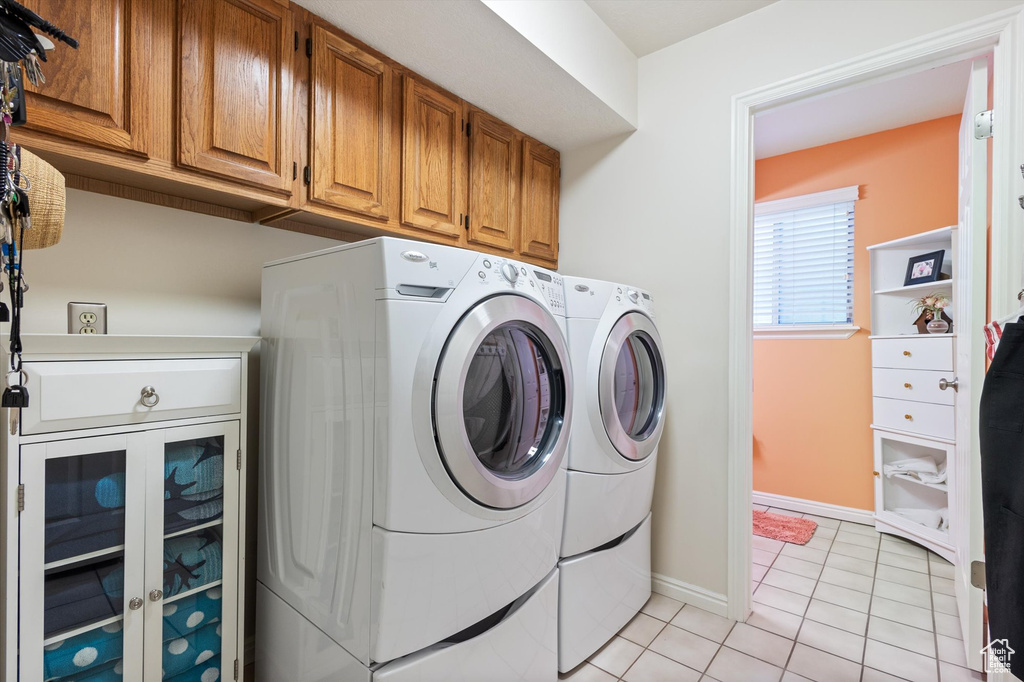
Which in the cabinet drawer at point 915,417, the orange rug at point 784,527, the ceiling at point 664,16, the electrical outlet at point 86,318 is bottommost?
the orange rug at point 784,527

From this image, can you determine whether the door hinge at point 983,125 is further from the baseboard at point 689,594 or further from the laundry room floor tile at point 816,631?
the baseboard at point 689,594

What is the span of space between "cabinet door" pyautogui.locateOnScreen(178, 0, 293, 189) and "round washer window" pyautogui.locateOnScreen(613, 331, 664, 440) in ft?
4.32

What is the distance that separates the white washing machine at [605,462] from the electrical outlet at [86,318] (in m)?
1.32

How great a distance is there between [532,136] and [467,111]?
47cm

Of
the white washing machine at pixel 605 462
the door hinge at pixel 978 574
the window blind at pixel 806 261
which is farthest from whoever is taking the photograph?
the window blind at pixel 806 261

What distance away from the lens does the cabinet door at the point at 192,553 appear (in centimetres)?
125

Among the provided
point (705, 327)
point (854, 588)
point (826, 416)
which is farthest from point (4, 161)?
point (826, 416)

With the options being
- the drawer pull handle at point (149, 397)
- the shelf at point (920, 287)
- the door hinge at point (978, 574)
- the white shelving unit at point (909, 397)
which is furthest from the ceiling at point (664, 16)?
the door hinge at point (978, 574)

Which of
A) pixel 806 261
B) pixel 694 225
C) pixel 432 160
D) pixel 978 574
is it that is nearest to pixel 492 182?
pixel 432 160

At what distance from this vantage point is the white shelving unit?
269 cm

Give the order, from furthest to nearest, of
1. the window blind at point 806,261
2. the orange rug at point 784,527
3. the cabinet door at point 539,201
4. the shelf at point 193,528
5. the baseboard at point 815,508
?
the window blind at point 806,261 → the baseboard at point 815,508 → the orange rug at point 784,527 → the cabinet door at point 539,201 → the shelf at point 193,528

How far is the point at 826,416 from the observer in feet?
11.1

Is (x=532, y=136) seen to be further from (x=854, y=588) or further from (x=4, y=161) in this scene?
(x=854, y=588)

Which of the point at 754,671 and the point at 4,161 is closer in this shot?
the point at 4,161
